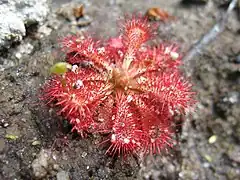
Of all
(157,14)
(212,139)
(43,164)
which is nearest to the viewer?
(43,164)

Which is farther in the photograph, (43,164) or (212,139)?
(212,139)

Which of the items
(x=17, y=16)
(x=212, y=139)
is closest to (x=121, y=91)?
(x=17, y=16)

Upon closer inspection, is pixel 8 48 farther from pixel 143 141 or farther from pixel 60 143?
pixel 143 141

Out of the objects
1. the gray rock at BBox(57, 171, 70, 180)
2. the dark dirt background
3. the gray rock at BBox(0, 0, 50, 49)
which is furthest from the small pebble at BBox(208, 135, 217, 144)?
the gray rock at BBox(0, 0, 50, 49)

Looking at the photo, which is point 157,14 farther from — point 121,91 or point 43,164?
point 43,164

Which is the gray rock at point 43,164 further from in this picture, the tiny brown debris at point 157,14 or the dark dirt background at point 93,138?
the tiny brown debris at point 157,14

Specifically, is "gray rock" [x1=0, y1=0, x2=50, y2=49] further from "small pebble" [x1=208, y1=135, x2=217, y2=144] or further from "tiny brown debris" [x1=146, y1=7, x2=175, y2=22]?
"small pebble" [x1=208, y1=135, x2=217, y2=144]
